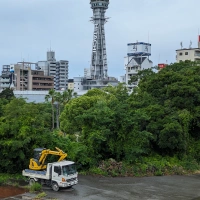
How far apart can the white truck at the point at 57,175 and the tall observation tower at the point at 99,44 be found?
414ft

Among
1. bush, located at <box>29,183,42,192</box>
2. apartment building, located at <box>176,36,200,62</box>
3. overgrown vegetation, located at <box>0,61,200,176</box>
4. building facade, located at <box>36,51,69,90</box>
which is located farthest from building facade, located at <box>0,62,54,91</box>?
bush, located at <box>29,183,42,192</box>

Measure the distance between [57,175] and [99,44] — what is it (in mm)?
130688

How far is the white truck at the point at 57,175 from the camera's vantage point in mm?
21391

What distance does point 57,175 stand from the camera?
21.5 m

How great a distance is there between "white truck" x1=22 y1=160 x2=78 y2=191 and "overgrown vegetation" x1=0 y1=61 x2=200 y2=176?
2.82m

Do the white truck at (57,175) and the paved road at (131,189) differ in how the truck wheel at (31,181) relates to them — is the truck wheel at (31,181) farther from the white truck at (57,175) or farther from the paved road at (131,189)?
the paved road at (131,189)

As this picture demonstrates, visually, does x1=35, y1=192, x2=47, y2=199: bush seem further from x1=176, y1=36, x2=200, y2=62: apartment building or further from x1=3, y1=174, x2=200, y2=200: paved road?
x1=176, y1=36, x2=200, y2=62: apartment building

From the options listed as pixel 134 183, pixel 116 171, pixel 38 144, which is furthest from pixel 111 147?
pixel 38 144

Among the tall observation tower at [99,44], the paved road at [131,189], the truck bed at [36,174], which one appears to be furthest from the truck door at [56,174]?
the tall observation tower at [99,44]

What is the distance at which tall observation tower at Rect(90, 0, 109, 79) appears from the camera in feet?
487

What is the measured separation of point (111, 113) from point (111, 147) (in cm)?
278

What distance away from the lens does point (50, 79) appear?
406 ft

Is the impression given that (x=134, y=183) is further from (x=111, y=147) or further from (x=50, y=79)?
(x=50, y=79)

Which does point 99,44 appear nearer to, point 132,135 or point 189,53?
point 189,53
